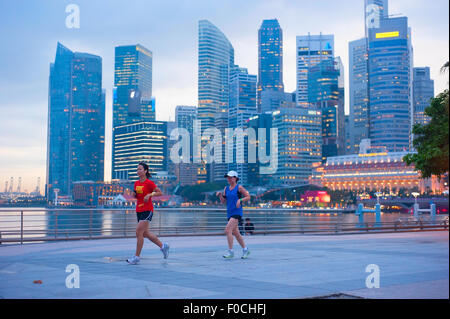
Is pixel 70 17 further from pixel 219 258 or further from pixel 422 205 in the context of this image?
pixel 422 205

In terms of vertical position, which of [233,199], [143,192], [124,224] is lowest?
[124,224]

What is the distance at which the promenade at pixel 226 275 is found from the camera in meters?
6.80

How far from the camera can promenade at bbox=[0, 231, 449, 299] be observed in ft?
22.3

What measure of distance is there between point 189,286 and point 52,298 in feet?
6.35

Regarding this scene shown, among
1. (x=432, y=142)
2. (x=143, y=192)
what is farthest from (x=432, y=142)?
(x=143, y=192)

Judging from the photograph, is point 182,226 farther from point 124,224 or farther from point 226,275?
point 226,275

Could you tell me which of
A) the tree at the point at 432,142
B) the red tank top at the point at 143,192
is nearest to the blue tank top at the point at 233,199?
the red tank top at the point at 143,192

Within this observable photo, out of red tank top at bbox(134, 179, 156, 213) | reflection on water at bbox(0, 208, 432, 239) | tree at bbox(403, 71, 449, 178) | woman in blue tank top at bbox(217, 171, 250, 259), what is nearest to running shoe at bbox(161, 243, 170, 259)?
red tank top at bbox(134, 179, 156, 213)

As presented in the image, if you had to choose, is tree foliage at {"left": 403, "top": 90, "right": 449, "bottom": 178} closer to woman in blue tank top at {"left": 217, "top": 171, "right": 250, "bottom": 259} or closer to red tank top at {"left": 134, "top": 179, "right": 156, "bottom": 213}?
woman in blue tank top at {"left": 217, "top": 171, "right": 250, "bottom": 259}

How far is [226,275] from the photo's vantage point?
8836mm

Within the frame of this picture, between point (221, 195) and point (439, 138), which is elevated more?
point (439, 138)
